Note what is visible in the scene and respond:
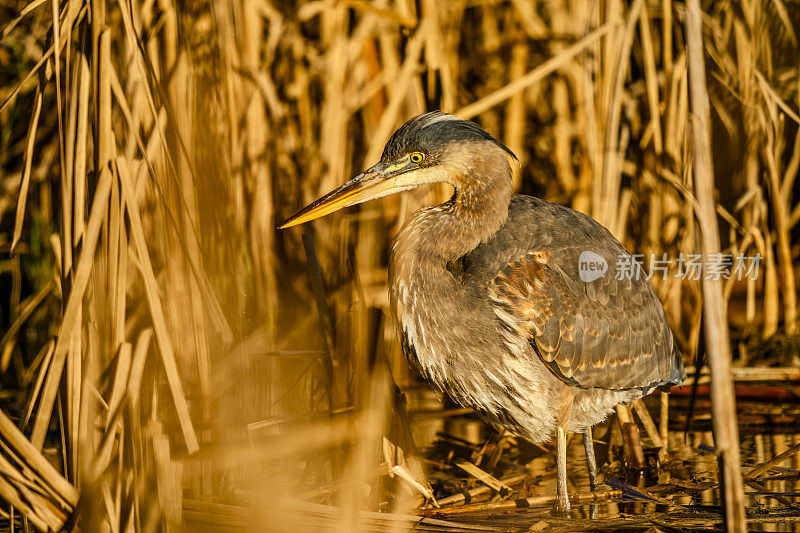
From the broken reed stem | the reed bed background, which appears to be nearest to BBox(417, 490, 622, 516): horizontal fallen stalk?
the reed bed background

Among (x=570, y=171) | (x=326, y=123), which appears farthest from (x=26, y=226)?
(x=570, y=171)

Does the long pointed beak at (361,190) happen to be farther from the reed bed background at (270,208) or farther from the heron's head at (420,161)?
the reed bed background at (270,208)

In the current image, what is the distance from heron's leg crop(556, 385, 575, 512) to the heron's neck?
28.7 inches

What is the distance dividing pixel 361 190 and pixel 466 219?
0.43 meters

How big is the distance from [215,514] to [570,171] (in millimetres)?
3364

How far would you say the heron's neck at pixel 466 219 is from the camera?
3.28 metres

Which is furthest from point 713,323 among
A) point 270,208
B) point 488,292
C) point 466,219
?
point 270,208

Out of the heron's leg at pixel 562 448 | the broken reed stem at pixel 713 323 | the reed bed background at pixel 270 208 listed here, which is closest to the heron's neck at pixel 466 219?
the reed bed background at pixel 270 208

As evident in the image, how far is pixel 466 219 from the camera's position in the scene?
10.8 ft

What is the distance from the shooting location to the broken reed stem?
197cm

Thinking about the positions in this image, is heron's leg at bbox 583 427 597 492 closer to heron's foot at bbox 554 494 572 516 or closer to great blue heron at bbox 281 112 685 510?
great blue heron at bbox 281 112 685 510

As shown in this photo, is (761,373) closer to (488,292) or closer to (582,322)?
(582,322)

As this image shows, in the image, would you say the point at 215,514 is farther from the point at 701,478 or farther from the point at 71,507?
the point at 701,478

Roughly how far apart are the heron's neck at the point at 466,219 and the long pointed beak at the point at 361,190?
20 centimetres
